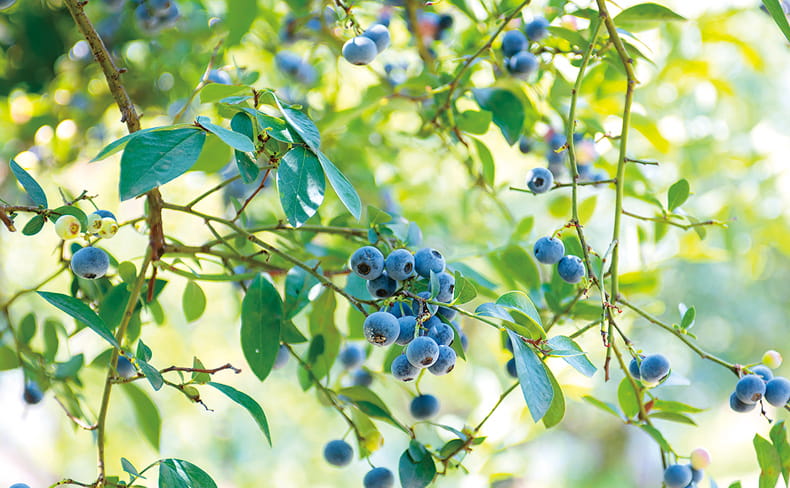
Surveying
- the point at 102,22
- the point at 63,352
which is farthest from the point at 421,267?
Answer: the point at 63,352

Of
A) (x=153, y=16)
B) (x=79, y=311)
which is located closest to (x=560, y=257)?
(x=79, y=311)

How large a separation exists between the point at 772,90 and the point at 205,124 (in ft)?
11.6

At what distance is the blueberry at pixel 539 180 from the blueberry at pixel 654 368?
224mm

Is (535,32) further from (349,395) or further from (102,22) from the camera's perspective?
(102,22)

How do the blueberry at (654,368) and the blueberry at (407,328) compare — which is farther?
the blueberry at (654,368)

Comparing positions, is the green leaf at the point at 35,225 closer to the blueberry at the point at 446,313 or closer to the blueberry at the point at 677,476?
the blueberry at the point at 446,313

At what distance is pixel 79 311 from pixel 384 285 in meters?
0.28

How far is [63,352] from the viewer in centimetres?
206

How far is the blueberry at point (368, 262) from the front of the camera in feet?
2.16

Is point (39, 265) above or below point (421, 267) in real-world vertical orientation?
below

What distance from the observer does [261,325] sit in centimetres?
78

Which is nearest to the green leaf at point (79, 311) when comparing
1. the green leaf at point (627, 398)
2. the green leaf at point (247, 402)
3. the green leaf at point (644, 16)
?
the green leaf at point (247, 402)

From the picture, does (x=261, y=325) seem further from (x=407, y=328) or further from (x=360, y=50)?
(x=360, y=50)

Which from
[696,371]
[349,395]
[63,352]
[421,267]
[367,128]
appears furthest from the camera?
[696,371]
